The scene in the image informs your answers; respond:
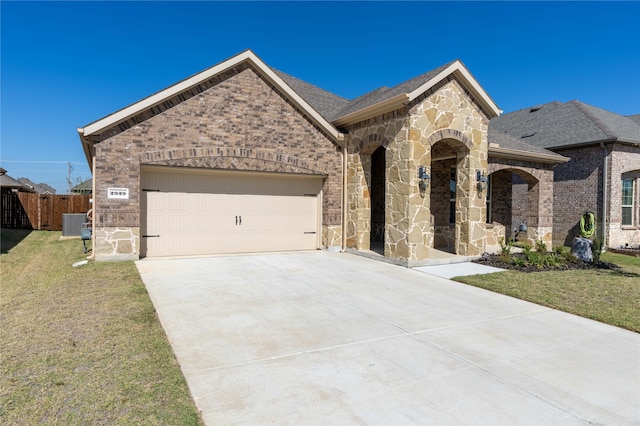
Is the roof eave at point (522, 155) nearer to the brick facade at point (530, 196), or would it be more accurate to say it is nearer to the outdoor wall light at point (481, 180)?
the brick facade at point (530, 196)

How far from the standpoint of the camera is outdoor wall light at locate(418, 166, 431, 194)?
980 cm

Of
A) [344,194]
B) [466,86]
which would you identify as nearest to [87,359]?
[344,194]

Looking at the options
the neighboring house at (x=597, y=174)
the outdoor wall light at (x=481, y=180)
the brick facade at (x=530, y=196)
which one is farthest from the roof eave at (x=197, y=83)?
the neighboring house at (x=597, y=174)

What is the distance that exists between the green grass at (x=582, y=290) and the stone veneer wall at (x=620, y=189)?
6057mm

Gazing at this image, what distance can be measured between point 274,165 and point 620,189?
14.1m

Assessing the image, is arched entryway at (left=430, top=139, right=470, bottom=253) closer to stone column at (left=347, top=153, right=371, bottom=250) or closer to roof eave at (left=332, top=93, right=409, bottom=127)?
stone column at (left=347, top=153, right=371, bottom=250)

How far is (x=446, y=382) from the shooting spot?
11.7 ft

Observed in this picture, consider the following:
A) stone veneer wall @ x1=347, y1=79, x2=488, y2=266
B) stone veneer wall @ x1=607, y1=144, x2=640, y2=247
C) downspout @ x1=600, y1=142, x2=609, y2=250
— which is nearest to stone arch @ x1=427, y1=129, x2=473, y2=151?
stone veneer wall @ x1=347, y1=79, x2=488, y2=266

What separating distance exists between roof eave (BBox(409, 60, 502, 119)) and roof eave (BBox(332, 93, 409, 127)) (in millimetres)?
292

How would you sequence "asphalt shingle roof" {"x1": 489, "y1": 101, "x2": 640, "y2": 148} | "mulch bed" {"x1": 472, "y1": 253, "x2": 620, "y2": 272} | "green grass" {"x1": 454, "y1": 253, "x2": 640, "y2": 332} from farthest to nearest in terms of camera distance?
1. "asphalt shingle roof" {"x1": 489, "y1": 101, "x2": 640, "y2": 148}
2. "mulch bed" {"x1": 472, "y1": 253, "x2": 620, "y2": 272}
3. "green grass" {"x1": 454, "y1": 253, "x2": 640, "y2": 332}

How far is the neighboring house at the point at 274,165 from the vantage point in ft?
31.6

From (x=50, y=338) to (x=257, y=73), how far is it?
882 cm

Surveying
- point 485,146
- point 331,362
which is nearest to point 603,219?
point 485,146

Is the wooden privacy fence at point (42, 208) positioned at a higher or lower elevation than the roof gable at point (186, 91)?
lower
